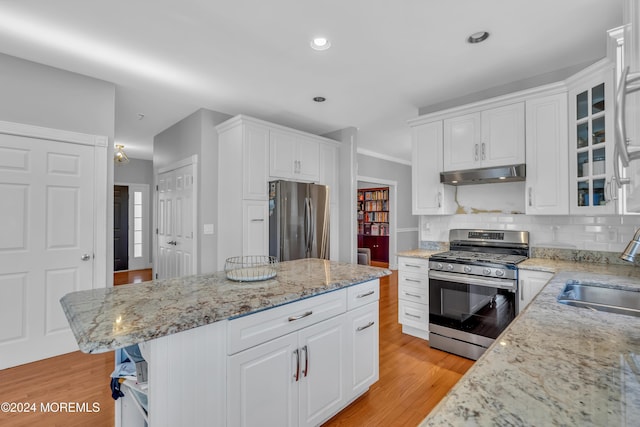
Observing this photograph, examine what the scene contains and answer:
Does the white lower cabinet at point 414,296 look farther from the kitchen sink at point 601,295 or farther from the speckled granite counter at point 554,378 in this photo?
the speckled granite counter at point 554,378

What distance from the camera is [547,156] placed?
8.59 feet

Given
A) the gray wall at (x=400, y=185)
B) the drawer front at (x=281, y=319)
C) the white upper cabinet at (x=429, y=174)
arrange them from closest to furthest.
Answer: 1. the drawer front at (x=281, y=319)
2. the white upper cabinet at (x=429, y=174)
3. the gray wall at (x=400, y=185)

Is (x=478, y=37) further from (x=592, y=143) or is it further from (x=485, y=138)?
(x=592, y=143)

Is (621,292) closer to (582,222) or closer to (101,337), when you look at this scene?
(582,222)

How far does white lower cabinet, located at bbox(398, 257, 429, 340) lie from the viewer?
122 inches

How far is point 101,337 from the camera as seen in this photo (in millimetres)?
961

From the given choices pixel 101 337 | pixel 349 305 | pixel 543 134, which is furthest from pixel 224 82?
pixel 543 134

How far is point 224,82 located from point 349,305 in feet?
8.40

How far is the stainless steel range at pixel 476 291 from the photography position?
252 cm

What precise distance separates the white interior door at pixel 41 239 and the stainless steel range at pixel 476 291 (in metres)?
3.47

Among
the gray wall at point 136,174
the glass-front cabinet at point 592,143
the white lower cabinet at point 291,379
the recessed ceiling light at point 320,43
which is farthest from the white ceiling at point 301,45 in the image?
the gray wall at point 136,174

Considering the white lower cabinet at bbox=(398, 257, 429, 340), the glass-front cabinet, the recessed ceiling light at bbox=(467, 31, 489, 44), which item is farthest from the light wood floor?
the recessed ceiling light at bbox=(467, 31, 489, 44)

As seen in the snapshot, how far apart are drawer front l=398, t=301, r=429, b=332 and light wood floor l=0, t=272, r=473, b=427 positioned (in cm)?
17

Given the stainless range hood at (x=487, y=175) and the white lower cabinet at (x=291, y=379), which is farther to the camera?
the stainless range hood at (x=487, y=175)
